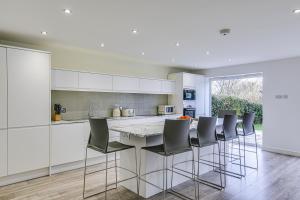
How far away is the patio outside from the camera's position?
19.6 feet

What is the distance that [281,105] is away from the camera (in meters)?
5.23

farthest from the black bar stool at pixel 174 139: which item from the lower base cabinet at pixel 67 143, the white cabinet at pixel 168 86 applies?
the white cabinet at pixel 168 86

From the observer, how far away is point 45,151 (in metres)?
3.61

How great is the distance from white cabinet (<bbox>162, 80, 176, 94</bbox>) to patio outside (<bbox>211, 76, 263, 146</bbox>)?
1.54 meters

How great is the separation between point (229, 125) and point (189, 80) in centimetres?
305

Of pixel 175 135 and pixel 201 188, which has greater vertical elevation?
pixel 175 135

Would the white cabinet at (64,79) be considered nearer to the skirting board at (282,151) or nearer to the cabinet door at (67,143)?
the cabinet door at (67,143)

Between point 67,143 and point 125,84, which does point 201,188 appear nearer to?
point 67,143

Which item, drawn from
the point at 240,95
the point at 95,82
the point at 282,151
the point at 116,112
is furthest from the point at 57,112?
the point at 282,151

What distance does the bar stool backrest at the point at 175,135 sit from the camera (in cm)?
254

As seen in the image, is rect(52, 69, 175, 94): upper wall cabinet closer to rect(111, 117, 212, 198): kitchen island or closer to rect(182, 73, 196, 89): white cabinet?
rect(182, 73, 196, 89): white cabinet

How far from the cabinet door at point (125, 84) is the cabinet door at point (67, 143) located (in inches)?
54.2

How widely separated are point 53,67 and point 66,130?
1283 mm

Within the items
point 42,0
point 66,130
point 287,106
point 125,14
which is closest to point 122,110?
point 66,130
